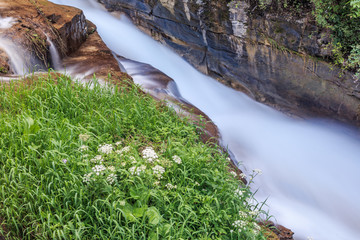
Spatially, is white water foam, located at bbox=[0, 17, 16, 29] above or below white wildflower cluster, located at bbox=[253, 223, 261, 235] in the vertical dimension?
below

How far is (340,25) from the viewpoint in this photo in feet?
18.2

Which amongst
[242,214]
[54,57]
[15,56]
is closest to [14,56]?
[15,56]

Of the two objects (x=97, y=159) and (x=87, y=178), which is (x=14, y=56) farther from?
(x=87, y=178)

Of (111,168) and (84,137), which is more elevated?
(111,168)

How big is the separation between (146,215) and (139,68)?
13.8 ft

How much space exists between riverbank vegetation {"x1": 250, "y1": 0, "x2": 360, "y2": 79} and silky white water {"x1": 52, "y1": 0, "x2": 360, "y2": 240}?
154cm

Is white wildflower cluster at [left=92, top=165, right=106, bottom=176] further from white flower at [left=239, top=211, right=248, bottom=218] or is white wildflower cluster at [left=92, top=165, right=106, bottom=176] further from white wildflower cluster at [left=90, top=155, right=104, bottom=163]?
white flower at [left=239, top=211, right=248, bottom=218]

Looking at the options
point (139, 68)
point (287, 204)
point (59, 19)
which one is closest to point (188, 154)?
point (287, 204)

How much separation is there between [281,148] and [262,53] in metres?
2.10

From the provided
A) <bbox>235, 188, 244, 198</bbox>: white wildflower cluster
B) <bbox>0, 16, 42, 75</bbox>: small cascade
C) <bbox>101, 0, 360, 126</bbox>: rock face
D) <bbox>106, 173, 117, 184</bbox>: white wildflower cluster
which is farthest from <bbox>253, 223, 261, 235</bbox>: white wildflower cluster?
<bbox>101, 0, 360, 126</bbox>: rock face

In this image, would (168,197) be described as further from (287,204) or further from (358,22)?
(358,22)

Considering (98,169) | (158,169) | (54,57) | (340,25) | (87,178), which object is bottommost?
(54,57)

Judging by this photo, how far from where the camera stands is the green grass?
2.39m

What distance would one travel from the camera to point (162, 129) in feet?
11.7
